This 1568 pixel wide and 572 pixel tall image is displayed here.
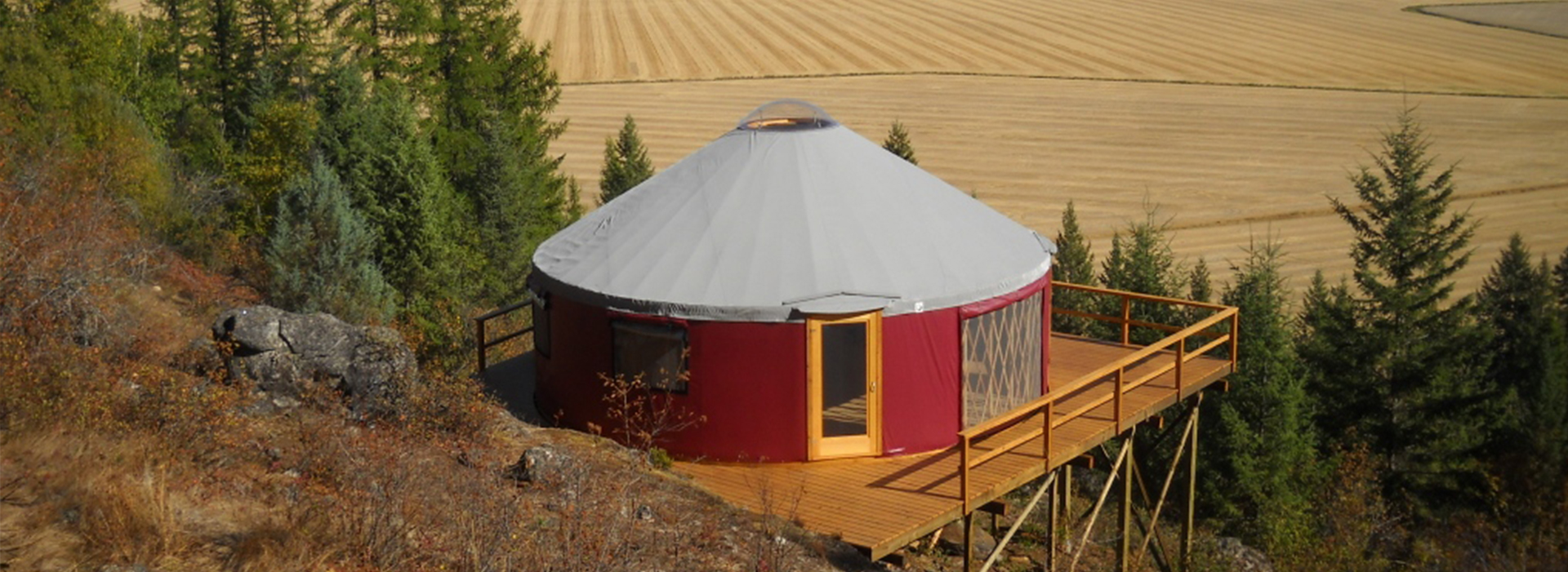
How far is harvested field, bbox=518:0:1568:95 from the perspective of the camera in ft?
187

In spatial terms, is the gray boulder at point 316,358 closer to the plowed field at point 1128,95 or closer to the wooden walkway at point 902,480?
the wooden walkway at point 902,480

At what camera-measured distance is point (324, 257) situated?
869 inches

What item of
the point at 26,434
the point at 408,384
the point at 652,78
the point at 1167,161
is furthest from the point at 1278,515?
the point at 652,78

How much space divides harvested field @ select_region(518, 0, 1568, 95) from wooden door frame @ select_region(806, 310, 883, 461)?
44555mm

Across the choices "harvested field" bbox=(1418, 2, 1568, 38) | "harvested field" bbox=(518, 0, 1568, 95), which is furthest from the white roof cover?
"harvested field" bbox=(1418, 2, 1568, 38)

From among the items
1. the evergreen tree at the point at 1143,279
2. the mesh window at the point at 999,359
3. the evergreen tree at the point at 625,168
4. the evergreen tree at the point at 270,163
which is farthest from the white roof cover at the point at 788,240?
the evergreen tree at the point at 625,168

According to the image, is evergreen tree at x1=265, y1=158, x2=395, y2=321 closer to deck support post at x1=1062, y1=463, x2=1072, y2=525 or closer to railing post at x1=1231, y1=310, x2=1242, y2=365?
deck support post at x1=1062, y1=463, x2=1072, y2=525

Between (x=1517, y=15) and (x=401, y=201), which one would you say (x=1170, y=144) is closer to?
(x=401, y=201)

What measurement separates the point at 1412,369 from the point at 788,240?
54.9ft

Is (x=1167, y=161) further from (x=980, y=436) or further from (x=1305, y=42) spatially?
(x=980, y=436)

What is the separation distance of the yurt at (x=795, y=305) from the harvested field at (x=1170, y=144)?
2191cm

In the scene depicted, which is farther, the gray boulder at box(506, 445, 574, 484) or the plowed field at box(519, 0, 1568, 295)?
the plowed field at box(519, 0, 1568, 295)

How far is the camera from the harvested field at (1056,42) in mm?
56938

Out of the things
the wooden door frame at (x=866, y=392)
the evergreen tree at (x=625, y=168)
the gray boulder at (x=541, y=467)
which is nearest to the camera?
the gray boulder at (x=541, y=467)
